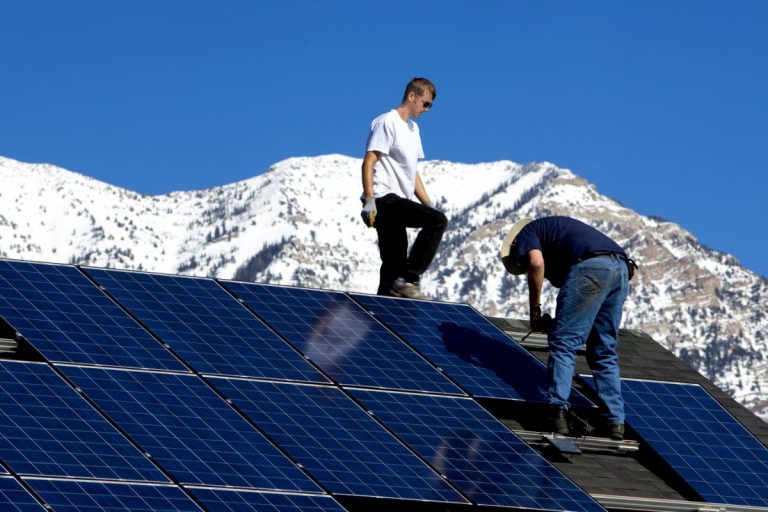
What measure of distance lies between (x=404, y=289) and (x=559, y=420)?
3248mm

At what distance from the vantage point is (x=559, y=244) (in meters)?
17.4

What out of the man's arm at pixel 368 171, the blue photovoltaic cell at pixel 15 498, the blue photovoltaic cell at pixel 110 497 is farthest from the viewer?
the man's arm at pixel 368 171

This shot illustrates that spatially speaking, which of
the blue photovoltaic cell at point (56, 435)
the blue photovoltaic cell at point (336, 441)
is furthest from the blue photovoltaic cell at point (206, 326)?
the blue photovoltaic cell at point (56, 435)

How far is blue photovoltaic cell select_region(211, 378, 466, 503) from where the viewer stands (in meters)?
14.6

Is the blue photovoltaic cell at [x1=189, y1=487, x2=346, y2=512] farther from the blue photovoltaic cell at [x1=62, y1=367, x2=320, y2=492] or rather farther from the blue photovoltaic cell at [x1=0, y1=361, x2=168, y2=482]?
the blue photovoltaic cell at [x1=0, y1=361, x2=168, y2=482]

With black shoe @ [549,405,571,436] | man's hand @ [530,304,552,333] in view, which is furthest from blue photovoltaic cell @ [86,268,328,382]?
man's hand @ [530,304,552,333]

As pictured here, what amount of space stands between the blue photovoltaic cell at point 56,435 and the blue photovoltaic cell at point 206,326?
5.83ft

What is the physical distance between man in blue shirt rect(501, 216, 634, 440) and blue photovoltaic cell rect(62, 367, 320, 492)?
3.41m

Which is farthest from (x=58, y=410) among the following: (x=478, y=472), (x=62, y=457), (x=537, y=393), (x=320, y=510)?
(x=537, y=393)

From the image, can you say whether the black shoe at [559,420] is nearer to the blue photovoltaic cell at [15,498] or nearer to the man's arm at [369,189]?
the man's arm at [369,189]

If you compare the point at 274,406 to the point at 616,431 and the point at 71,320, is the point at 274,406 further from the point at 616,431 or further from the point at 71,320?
the point at 616,431

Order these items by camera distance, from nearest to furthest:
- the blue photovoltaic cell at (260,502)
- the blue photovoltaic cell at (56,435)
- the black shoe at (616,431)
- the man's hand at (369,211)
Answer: the blue photovoltaic cell at (56,435) < the blue photovoltaic cell at (260,502) < the black shoe at (616,431) < the man's hand at (369,211)

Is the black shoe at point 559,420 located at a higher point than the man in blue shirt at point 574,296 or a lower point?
lower

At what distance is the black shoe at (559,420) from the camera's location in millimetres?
16987
